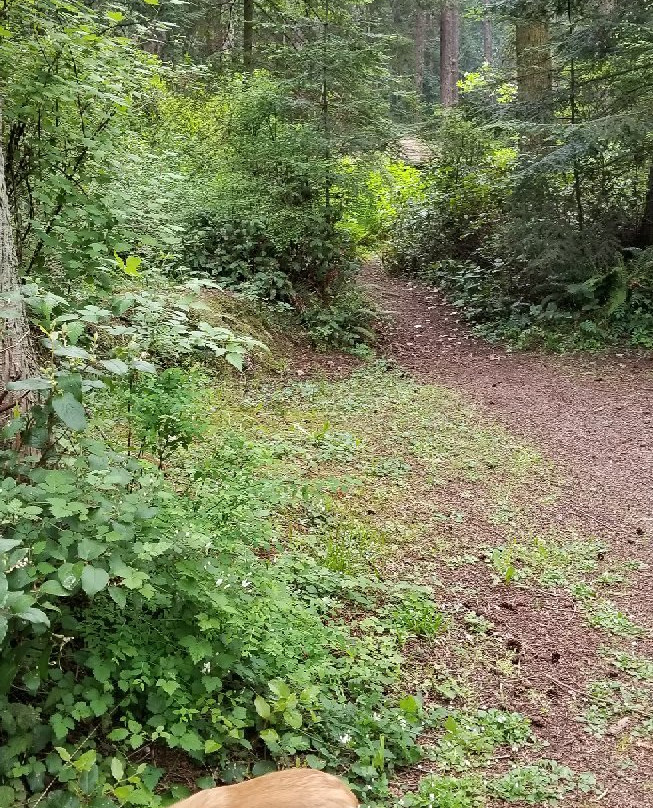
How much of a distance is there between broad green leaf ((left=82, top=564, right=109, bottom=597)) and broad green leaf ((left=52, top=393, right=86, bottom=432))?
50 cm

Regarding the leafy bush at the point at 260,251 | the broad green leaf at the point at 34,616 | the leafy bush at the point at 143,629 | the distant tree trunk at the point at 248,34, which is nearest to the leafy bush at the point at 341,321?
the leafy bush at the point at 260,251

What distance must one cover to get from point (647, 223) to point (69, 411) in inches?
422

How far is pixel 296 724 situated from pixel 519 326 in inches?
377

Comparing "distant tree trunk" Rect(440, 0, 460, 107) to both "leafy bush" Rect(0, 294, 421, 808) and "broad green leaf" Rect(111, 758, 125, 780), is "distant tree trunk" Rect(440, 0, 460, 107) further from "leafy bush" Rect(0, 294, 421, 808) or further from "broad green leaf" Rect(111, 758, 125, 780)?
"broad green leaf" Rect(111, 758, 125, 780)

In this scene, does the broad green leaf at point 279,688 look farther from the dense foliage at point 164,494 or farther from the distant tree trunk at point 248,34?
the distant tree trunk at point 248,34

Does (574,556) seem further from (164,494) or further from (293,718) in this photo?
(164,494)

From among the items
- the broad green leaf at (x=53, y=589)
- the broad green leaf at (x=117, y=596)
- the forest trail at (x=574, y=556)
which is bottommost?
the forest trail at (x=574, y=556)

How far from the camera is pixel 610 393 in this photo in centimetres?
892

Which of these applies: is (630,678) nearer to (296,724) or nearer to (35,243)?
(296,724)

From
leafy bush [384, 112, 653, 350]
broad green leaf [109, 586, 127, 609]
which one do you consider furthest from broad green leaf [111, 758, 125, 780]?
leafy bush [384, 112, 653, 350]

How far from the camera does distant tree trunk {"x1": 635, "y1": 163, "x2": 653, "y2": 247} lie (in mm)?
10781

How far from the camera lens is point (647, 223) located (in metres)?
10.9

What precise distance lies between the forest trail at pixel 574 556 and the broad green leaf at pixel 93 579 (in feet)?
7.71

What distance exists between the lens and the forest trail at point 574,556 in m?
3.59
